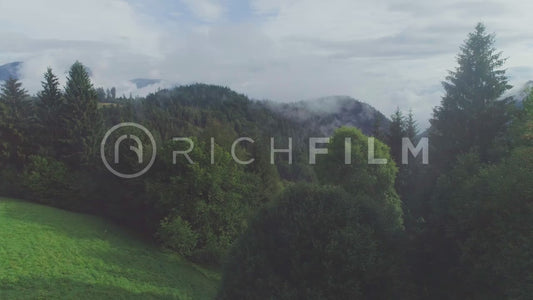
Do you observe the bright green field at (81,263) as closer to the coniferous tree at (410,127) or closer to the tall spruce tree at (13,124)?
the tall spruce tree at (13,124)

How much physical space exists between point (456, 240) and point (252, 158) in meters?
32.0

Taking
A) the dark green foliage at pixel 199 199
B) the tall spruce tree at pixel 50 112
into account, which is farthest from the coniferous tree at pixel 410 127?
the tall spruce tree at pixel 50 112

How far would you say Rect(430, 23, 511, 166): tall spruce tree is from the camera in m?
29.5

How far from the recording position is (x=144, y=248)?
1262 inches

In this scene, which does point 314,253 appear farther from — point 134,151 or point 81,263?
point 134,151

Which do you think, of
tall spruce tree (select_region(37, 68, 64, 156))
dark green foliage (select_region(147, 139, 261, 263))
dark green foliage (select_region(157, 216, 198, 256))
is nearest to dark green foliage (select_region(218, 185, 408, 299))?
dark green foliage (select_region(157, 216, 198, 256))

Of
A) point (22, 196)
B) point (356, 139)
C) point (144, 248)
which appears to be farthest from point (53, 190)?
point (356, 139)

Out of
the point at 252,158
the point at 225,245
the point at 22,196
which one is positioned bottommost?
the point at 225,245

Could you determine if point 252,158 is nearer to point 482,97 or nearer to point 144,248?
point 144,248

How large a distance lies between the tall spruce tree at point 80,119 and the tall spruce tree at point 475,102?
39.1 m

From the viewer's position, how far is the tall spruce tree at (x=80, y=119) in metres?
44.6

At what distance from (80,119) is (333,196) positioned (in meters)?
38.8

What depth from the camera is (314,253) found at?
53.2 feet

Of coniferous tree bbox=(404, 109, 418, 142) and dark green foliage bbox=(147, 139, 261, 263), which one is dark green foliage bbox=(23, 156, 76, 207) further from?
coniferous tree bbox=(404, 109, 418, 142)
